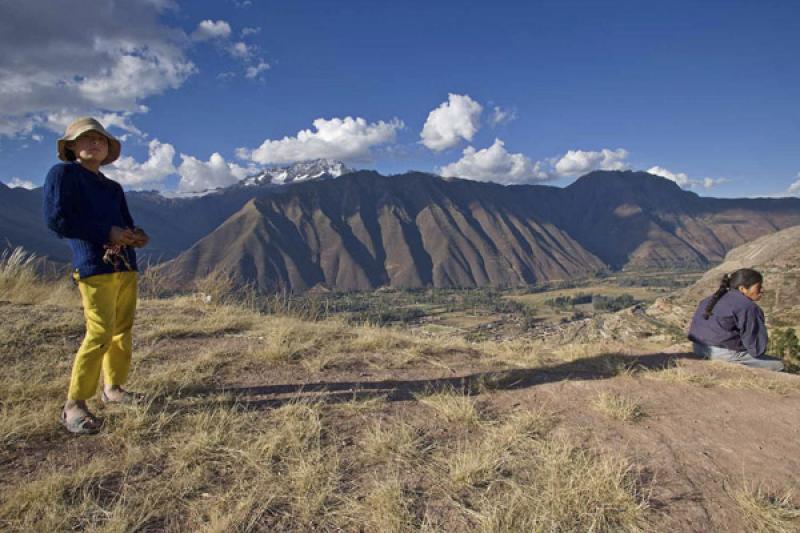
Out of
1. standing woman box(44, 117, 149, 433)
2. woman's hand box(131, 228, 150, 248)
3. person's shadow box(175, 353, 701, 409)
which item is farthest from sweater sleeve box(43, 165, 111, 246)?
person's shadow box(175, 353, 701, 409)

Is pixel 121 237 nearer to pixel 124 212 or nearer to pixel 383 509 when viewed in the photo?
pixel 124 212

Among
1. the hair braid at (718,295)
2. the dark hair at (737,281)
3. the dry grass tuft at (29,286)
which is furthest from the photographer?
the dry grass tuft at (29,286)

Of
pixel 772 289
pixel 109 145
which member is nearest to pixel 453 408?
pixel 109 145

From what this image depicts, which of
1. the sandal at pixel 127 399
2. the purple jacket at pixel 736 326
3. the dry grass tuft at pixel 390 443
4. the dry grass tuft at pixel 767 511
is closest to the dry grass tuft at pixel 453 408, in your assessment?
the dry grass tuft at pixel 390 443

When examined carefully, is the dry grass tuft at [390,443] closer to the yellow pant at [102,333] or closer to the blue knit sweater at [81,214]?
the yellow pant at [102,333]

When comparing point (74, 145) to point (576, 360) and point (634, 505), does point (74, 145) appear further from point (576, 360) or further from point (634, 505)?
point (576, 360)

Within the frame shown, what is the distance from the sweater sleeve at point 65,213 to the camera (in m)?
2.88

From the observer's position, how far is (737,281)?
596 centimetres

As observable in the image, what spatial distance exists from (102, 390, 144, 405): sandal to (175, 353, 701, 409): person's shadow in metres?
0.38

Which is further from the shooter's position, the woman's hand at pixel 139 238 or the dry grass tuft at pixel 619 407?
the dry grass tuft at pixel 619 407

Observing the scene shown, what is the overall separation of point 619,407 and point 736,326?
12.4ft

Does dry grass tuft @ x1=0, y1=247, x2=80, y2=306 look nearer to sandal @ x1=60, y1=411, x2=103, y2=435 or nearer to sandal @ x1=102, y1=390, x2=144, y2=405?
sandal @ x1=102, y1=390, x2=144, y2=405

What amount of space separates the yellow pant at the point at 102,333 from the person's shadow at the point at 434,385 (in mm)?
666

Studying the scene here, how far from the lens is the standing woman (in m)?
2.90
